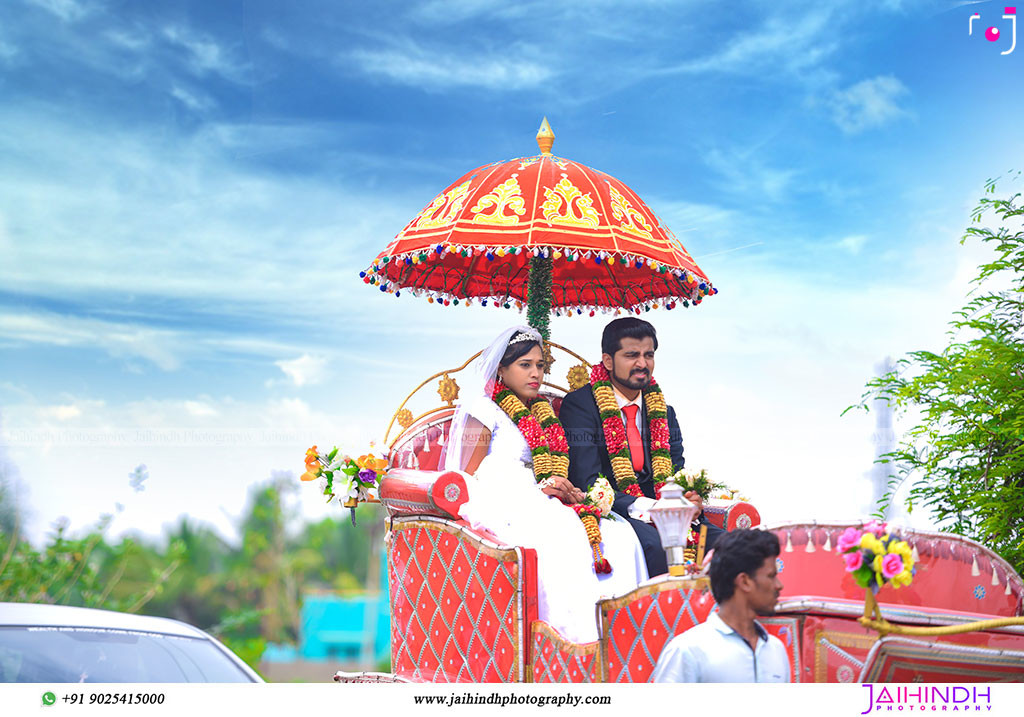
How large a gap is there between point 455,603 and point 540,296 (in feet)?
6.59

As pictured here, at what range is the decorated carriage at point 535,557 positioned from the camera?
3182 mm

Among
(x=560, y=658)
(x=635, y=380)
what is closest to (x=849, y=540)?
(x=560, y=658)

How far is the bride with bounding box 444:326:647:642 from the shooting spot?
4.75m

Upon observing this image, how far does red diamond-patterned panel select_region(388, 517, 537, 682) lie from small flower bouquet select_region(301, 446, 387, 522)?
290 mm

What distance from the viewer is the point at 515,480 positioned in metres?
5.37

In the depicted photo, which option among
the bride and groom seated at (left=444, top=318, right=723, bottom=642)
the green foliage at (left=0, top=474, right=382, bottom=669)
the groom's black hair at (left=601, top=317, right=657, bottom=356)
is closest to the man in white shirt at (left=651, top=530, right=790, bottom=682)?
the bride and groom seated at (left=444, top=318, right=723, bottom=642)

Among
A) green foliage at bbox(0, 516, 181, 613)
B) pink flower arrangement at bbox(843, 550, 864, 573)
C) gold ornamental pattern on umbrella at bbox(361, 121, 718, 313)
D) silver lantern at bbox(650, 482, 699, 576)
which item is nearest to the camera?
pink flower arrangement at bbox(843, 550, 864, 573)

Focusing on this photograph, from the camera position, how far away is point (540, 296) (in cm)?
616

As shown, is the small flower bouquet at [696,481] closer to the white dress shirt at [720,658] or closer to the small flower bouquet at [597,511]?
the small flower bouquet at [597,511]

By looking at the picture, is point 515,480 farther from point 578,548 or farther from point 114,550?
point 114,550

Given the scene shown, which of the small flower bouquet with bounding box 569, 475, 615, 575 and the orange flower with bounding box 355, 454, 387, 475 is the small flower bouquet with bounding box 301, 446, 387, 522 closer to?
the orange flower with bounding box 355, 454, 387, 475
